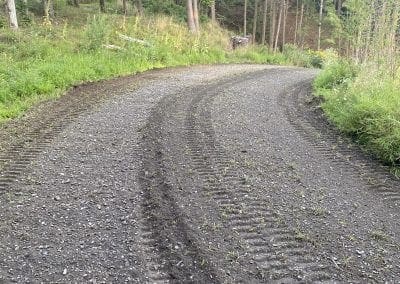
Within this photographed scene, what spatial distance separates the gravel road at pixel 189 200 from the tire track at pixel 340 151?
1.1 inches

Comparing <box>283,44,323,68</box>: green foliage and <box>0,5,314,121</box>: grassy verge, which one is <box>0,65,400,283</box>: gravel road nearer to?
<box>0,5,314,121</box>: grassy verge

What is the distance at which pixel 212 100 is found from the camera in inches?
335

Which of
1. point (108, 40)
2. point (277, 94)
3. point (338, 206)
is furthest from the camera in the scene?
point (108, 40)

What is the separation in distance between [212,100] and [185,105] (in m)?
0.76

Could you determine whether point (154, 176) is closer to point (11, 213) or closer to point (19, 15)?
point (11, 213)

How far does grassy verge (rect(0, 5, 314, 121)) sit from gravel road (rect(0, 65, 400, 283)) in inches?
46.9

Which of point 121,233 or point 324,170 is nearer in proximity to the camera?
point 121,233

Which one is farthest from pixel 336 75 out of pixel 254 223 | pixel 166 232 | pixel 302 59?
pixel 302 59

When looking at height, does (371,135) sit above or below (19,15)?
below

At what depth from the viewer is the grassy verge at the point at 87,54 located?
27.8 feet

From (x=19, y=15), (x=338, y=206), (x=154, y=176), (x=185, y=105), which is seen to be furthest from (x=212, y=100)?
(x=19, y=15)

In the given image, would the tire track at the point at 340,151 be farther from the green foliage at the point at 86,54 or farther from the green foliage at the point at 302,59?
the green foliage at the point at 302,59

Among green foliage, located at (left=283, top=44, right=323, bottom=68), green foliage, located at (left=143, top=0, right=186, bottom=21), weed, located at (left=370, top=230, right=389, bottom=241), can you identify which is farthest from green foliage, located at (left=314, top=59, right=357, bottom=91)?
green foliage, located at (left=143, top=0, right=186, bottom=21)

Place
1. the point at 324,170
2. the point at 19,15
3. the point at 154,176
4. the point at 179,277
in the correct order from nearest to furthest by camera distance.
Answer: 1. the point at 179,277
2. the point at 154,176
3. the point at 324,170
4. the point at 19,15
